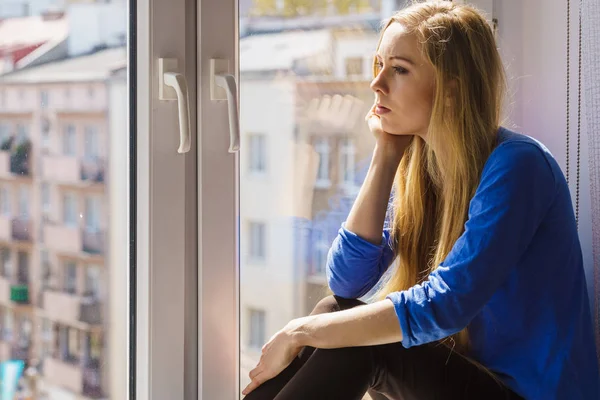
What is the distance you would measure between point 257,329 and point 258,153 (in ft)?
1.09

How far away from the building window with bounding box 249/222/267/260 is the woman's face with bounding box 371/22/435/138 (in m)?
0.33

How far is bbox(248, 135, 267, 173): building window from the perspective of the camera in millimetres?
1521

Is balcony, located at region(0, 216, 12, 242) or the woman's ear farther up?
the woman's ear

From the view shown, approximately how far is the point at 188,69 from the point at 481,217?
1.82ft

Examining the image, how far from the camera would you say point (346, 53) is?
62.9 inches

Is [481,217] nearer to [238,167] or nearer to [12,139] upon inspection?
[238,167]

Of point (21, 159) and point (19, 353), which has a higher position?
point (21, 159)

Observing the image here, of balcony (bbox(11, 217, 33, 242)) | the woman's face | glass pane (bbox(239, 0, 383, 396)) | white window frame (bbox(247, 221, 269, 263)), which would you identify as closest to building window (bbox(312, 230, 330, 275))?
glass pane (bbox(239, 0, 383, 396))

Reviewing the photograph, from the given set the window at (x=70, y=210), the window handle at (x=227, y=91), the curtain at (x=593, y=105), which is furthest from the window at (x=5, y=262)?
the curtain at (x=593, y=105)

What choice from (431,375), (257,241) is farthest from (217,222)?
(431,375)

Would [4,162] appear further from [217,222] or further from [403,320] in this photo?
[403,320]

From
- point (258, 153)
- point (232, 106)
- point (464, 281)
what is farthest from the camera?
point (258, 153)

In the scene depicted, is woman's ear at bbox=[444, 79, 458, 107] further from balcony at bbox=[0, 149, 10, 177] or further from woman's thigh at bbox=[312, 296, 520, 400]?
balcony at bbox=[0, 149, 10, 177]

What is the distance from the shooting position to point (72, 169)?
1358 millimetres
